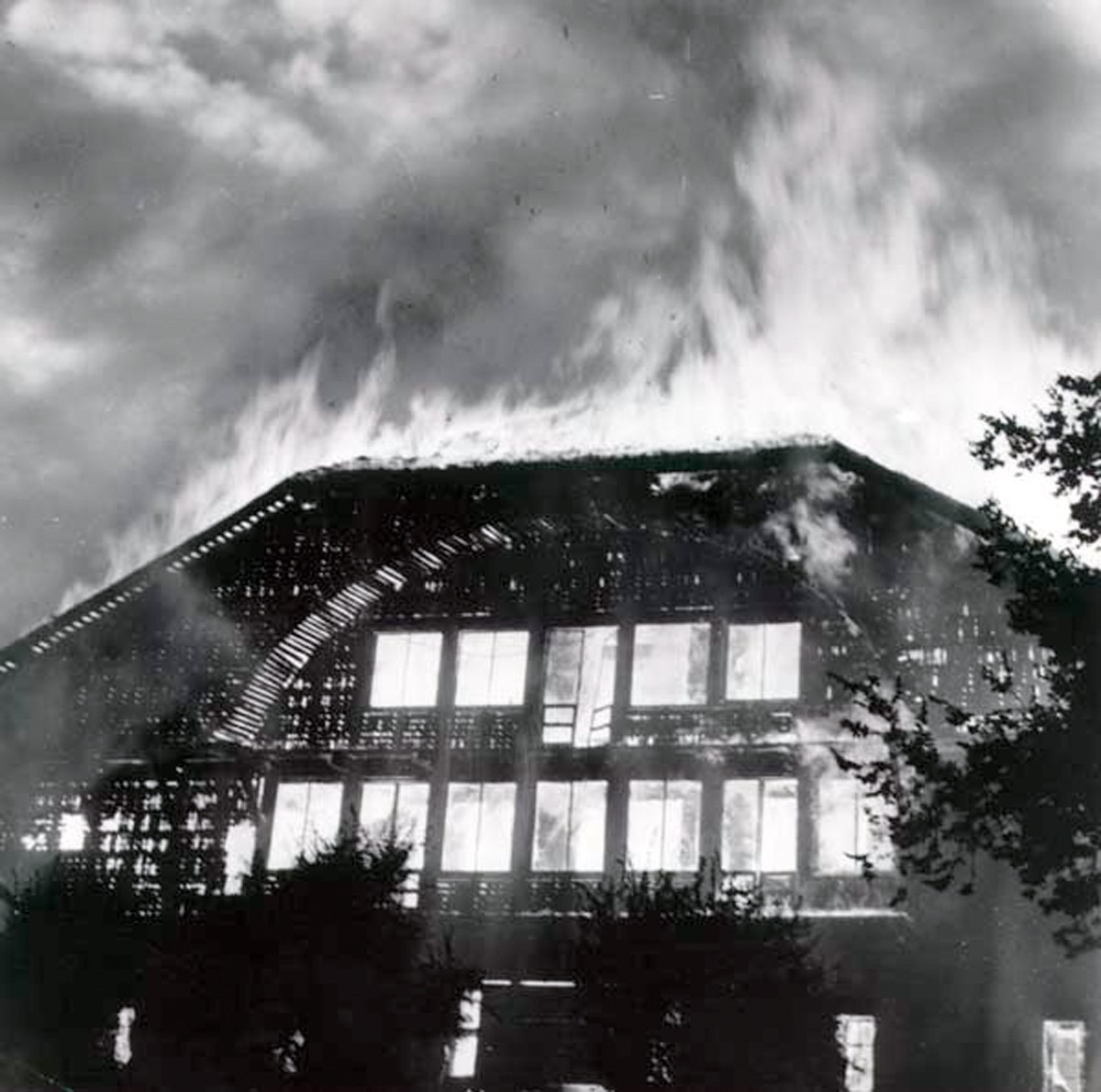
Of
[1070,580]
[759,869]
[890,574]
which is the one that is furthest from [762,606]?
[1070,580]

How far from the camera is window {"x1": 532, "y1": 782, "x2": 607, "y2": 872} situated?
30531 mm

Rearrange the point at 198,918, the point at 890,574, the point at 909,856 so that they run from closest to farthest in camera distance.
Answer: the point at 909,856, the point at 198,918, the point at 890,574

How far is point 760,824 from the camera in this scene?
29.5 m

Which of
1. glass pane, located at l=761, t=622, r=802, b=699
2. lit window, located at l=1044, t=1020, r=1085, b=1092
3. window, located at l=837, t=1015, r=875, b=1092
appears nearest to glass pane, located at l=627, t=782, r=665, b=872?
glass pane, located at l=761, t=622, r=802, b=699

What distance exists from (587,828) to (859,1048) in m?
6.35

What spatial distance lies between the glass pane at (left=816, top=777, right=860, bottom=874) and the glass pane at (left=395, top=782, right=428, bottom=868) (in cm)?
753

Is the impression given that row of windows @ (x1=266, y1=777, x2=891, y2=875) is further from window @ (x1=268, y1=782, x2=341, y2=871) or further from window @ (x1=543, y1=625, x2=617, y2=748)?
window @ (x1=543, y1=625, x2=617, y2=748)

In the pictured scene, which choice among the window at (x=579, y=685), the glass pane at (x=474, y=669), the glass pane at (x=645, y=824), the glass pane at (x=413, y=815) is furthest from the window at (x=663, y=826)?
the glass pane at (x=413, y=815)

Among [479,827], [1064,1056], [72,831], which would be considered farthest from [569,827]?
[72,831]

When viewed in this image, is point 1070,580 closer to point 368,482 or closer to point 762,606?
point 762,606

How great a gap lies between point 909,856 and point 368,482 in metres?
17.1

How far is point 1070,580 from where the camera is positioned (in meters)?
19.3

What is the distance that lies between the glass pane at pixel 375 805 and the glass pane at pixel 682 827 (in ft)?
17.7

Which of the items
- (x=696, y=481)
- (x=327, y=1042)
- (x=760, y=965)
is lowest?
(x=327, y=1042)
